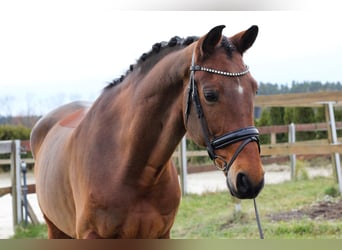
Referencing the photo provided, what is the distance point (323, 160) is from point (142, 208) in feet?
27.2

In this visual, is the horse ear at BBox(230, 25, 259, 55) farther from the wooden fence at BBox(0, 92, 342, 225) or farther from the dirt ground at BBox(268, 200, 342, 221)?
the wooden fence at BBox(0, 92, 342, 225)

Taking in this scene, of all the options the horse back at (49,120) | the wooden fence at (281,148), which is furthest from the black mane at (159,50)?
the wooden fence at (281,148)

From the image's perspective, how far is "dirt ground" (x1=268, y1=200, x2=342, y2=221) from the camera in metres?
4.28

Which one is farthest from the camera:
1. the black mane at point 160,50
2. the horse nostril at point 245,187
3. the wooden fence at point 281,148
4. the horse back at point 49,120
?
the wooden fence at point 281,148

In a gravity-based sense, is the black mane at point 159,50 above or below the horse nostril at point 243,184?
above

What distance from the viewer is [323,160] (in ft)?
30.3

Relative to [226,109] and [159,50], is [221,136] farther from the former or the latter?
Answer: [159,50]

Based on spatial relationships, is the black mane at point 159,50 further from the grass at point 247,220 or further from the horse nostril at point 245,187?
the grass at point 247,220

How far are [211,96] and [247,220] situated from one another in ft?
10.7

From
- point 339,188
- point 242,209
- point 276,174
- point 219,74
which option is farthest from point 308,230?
point 276,174

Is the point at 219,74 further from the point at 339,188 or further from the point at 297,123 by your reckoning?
the point at 297,123

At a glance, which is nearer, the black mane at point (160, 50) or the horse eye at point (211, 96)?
the horse eye at point (211, 96)

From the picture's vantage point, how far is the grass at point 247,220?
3.91m

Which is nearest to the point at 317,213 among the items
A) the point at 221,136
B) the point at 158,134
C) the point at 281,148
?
the point at 281,148
